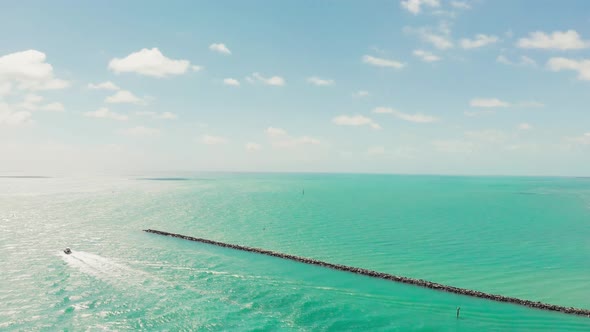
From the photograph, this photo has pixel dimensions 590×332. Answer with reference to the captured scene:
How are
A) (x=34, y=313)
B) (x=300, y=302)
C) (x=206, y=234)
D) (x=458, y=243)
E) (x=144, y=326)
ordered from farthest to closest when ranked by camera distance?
(x=206, y=234), (x=458, y=243), (x=300, y=302), (x=34, y=313), (x=144, y=326)

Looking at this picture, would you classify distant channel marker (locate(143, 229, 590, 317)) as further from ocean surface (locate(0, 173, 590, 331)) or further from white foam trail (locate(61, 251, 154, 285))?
white foam trail (locate(61, 251, 154, 285))

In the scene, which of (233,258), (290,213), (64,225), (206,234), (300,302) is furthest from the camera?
(290,213)

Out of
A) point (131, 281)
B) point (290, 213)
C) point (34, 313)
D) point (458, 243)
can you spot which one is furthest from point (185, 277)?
point (290, 213)

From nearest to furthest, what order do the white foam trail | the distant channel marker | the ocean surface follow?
the ocean surface, the distant channel marker, the white foam trail

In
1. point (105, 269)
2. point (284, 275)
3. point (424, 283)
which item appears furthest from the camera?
point (105, 269)

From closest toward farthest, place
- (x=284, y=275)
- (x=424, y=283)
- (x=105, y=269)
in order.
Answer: (x=424, y=283)
(x=284, y=275)
(x=105, y=269)

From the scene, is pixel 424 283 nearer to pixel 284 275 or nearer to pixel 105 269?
pixel 284 275

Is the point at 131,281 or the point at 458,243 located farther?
the point at 458,243

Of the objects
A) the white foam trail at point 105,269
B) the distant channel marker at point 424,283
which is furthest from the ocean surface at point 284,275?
the distant channel marker at point 424,283

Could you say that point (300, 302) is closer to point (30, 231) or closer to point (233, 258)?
point (233, 258)

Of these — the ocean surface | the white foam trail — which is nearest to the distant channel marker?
the ocean surface

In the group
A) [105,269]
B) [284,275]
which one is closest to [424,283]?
[284,275]
